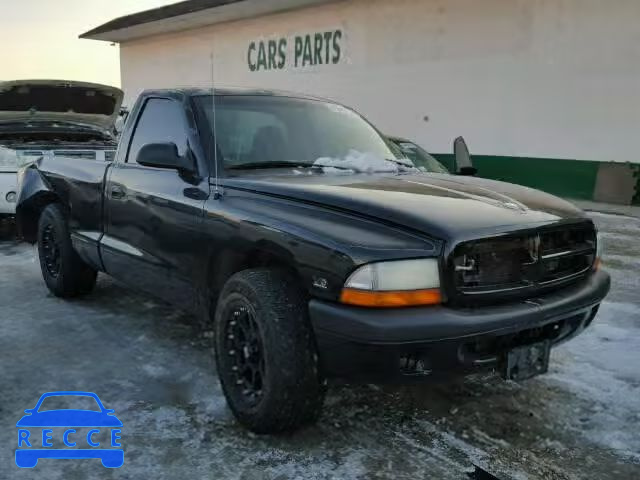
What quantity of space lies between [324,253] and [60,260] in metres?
3.17

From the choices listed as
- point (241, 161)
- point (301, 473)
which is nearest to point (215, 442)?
point (301, 473)

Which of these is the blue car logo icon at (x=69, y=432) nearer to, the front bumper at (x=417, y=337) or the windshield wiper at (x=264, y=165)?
the front bumper at (x=417, y=337)

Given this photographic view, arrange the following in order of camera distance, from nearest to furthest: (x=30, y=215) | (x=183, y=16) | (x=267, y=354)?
(x=267, y=354), (x=30, y=215), (x=183, y=16)

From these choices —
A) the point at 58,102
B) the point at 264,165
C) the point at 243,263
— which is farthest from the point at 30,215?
the point at 243,263

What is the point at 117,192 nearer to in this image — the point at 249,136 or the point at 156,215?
the point at 156,215

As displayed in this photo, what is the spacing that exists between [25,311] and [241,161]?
97.6 inches

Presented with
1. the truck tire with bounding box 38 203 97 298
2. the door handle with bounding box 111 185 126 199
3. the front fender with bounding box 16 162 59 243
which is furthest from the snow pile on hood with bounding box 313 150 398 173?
the front fender with bounding box 16 162 59 243

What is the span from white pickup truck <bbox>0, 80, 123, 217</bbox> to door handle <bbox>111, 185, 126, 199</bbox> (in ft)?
9.90

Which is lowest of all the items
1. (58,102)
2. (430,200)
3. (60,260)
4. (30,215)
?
(60,260)

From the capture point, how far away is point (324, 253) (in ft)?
8.70

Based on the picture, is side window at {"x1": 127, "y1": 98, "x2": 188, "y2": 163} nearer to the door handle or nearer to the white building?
the door handle

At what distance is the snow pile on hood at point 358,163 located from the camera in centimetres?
366

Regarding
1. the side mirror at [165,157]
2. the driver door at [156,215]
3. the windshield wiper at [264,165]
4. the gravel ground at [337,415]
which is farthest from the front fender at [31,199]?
the windshield wiper at [264,165]

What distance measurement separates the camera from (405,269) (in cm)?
256
